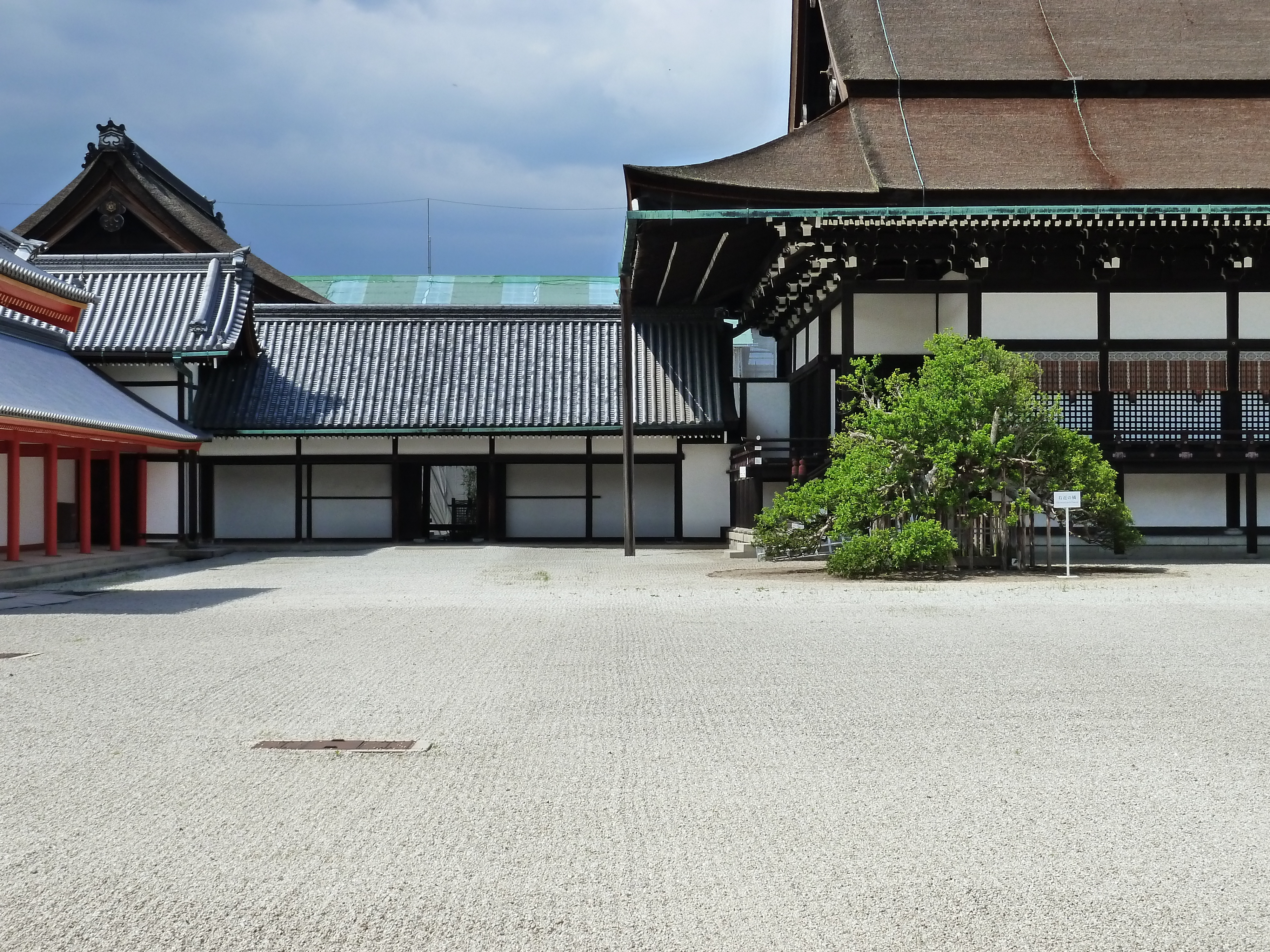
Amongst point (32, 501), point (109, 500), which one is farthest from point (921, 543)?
point (109, 500)

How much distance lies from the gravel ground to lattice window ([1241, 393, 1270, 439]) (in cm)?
926

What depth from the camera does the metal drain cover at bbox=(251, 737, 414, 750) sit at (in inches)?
198

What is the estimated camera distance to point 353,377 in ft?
74.9

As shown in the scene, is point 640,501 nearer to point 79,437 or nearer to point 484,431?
point 484,431

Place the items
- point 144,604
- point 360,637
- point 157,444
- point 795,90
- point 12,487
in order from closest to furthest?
point 360,637, point 144,604, point 12,487, point 157,444, point 795,90

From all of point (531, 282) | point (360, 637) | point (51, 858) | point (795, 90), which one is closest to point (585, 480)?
point (795, 90)

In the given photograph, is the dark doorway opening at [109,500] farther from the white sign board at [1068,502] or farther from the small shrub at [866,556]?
the white sign board at [1068,502]

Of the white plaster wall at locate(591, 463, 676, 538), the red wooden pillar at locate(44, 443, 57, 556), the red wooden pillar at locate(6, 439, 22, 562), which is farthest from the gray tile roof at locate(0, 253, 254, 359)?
the white plaster wall at locate(591, 463, 676, 538)

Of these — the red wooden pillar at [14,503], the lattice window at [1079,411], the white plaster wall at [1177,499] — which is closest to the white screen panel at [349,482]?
the red wooden pillar at [14,503]

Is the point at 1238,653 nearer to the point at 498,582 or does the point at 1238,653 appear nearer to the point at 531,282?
the point at 498,582

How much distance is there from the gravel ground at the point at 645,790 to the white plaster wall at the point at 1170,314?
893 centimetres

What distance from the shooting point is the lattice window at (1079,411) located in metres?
16.9

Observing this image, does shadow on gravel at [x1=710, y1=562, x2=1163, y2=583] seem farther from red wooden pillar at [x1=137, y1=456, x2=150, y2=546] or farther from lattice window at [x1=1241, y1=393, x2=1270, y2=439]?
red wooden pillar at [x1=137, y1=456, x2=150, y2=546]

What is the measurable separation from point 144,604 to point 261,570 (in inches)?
191
